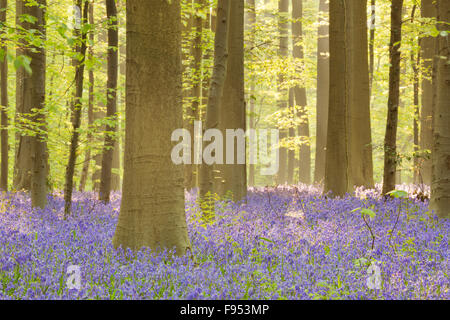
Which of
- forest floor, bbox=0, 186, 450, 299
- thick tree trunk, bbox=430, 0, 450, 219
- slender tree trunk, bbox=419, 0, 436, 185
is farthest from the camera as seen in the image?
slender tree trunk, bbox=419, 0, 436, 185

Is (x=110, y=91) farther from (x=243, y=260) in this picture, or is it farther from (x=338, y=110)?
(x=243, y=260)

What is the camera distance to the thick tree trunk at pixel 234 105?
10781mm

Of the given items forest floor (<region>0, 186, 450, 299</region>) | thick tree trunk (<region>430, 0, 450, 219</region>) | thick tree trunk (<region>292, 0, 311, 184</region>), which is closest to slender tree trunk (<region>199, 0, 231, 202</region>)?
forest floor (<region>0, 186, 450, 299</region>)

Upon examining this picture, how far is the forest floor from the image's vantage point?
4086mm

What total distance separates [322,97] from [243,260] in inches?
633

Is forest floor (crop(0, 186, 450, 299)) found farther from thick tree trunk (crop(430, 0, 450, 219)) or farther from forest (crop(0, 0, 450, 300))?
thick tree trunk (crop(430, 0, 450, 219))

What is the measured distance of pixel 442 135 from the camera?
795cm

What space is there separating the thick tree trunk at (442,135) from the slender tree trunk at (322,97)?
29.2ft

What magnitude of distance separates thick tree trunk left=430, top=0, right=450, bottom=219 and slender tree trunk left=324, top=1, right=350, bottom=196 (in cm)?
277

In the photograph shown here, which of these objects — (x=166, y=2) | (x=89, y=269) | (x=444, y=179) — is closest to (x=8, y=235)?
(x=89, y=269)

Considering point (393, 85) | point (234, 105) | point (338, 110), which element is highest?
point (393, 85)

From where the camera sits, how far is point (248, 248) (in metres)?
5.73

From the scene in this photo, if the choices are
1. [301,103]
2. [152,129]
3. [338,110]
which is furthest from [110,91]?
[301,103]

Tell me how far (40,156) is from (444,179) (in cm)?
800
